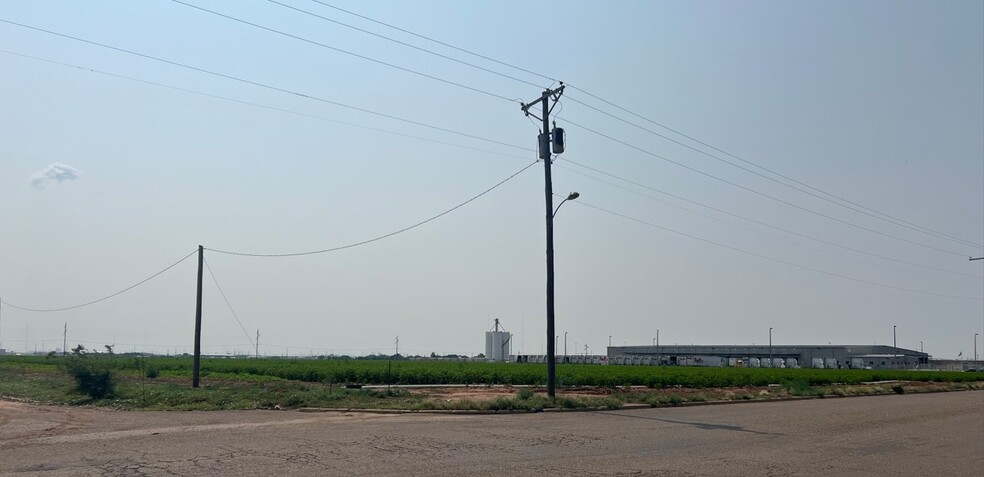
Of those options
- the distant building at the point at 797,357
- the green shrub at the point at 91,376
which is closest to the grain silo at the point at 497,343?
the distant building at the point at 797,357

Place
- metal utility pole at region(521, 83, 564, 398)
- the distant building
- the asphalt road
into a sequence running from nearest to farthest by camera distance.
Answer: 1. the asphalt road
2. metal utility pole at region(521, 83, 564, 398)
3. the distant building

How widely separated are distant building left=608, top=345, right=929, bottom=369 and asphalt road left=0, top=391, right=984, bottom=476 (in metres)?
113

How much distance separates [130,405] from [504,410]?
1258 centimetres

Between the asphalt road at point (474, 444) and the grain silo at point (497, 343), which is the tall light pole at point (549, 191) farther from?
the grain silo at point (497, 343)

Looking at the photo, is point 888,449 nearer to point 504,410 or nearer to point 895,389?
point 504,410

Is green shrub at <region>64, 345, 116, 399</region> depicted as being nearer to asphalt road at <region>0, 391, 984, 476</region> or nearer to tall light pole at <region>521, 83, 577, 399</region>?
asphalt road at <region>0, 391, 984, 476</region>

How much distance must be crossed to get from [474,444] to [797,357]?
5323 inches

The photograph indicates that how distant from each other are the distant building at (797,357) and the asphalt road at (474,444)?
4431 inches

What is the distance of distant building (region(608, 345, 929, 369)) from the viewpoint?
132625 mm

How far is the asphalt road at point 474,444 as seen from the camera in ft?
40.0

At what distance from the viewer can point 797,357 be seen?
137m

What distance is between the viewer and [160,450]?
44.1 ft

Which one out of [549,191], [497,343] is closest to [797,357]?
[497,343]

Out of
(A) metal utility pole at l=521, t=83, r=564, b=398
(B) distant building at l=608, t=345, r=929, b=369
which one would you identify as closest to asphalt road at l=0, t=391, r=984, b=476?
(A) metal utility pole at l=521, t=83, r=564, b=398
